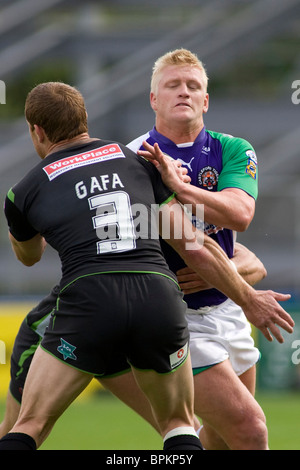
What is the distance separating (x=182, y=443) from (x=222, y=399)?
2.23 ft

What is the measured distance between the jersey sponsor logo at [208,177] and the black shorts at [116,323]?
109 centimetres

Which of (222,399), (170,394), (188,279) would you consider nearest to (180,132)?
(188,279)

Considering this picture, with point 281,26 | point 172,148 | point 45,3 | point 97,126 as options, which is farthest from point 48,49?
point 172,148

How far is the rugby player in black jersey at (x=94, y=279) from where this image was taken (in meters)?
3.80

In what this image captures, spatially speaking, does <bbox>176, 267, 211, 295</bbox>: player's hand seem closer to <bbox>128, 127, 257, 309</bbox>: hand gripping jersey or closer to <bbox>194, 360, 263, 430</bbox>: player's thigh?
<bbox>128, 127, 257, 309</bbox>: hand gripping jersey

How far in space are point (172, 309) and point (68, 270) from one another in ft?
1.69

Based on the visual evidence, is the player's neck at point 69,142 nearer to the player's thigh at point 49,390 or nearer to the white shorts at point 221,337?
the player's thigh at point 49,390

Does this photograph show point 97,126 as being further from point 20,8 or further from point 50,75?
point 50,75

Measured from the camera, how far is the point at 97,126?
53.5 ft

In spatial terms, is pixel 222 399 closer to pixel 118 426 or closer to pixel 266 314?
pixel 266 314

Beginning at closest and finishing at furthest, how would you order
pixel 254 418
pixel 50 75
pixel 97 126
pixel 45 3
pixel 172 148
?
pixel 254 418
pixel 172 148
pixel 97 126
pixel 45 3
pixel 50 75

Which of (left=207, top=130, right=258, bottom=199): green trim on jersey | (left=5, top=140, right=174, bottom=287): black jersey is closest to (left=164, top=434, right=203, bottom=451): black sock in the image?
(left=5, top=140, right=174, bottom=287): black jersey

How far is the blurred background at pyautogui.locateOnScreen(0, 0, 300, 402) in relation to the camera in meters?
16.4

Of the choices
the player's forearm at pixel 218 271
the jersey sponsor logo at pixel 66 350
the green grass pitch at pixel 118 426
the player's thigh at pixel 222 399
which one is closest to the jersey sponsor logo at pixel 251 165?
the player's forearm at pixel 218 271
